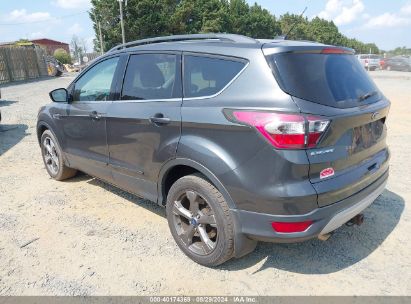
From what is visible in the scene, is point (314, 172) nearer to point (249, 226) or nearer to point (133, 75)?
point (249, 226)

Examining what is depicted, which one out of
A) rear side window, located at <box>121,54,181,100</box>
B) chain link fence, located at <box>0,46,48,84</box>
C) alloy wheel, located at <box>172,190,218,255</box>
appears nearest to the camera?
alloy wheel, located at <box>172,190,218,255</box>

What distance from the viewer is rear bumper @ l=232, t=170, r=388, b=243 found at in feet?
8.56

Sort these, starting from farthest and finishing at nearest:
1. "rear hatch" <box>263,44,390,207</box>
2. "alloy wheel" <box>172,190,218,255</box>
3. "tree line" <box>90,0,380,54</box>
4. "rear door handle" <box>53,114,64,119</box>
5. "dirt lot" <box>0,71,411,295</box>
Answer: "tree line" <box>90,0,380,54</box> < "rear door handle" <box>53,114,64,119</box> < "alloy wheel" <box>172,190,218,255</box> < "dirt lot" <box>0,71,411,295</box> < "rear hatch" <box>263,44,390,207</box>

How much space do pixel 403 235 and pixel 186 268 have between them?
2.09 metres

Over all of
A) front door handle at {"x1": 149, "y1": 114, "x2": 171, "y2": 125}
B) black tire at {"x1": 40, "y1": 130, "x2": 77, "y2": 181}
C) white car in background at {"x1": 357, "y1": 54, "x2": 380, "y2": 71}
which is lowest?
white car in background at {"x1": 357, "y1": 54, "x2": 380, "y2": 71}

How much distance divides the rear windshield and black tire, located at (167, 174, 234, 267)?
0.98 m

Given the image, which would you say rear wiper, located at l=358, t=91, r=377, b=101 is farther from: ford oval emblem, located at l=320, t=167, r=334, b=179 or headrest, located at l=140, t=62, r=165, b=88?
headrest, located at l=140, t=62, r=165, b=88

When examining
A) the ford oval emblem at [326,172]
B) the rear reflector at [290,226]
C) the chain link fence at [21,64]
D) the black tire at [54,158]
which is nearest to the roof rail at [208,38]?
the ford oval emblem at [326,172]

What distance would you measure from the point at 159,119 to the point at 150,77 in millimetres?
546

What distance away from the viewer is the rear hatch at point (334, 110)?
102 inches

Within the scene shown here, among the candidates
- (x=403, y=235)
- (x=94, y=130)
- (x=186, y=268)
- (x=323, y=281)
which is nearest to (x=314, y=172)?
(x=323, y=281)

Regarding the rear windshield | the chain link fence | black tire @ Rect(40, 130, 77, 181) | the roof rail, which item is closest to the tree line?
the chain link fence

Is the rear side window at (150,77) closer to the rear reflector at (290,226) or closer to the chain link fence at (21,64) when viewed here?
the rear reflector at (290,226)

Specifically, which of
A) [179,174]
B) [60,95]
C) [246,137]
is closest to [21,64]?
[60,95]
